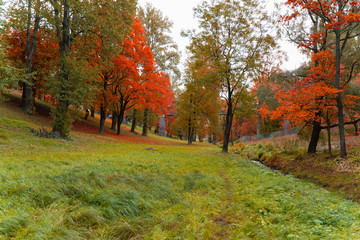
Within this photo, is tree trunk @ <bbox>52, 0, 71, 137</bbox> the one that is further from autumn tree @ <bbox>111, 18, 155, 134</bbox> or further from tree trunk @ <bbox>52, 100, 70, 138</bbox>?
autumn tree @ <bbox>111, 18, 155, 134</bbox>

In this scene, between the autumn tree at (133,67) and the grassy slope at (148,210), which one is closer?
the grassy slope at (148,210)

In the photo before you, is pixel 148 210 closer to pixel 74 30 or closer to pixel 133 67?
pixel 74 30

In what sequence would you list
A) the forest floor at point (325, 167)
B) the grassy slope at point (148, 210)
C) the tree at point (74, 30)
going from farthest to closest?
the tree at point (74, 30) < the forest floor at point (325, 167) < the grassy slope at point (148, 210)

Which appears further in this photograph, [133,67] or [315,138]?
[133,67]

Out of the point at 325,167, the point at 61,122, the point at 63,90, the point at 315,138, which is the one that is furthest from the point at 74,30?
the point at 315,138

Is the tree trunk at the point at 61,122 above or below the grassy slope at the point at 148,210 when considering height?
above

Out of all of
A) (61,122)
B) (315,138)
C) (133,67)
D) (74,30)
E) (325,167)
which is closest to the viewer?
(325,167)

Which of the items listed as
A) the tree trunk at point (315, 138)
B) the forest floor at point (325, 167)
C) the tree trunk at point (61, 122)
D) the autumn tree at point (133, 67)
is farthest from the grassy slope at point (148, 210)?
the autumn tree at point (133, 67)

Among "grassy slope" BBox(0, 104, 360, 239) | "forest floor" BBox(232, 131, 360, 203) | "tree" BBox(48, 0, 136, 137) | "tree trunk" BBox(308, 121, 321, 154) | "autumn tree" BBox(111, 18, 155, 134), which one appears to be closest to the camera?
"grassy slope" BBox(0, 104, 360, 239)

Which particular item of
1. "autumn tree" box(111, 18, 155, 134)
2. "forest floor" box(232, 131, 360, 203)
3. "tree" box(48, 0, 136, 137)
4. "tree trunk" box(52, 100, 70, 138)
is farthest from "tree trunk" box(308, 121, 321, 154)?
"tree trunk" box(52, 100, 70, 138)

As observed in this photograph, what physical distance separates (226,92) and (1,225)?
17345mm

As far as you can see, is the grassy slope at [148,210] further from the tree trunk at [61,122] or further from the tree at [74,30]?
the tree at [74,30]

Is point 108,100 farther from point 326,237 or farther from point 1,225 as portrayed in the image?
point 326,237

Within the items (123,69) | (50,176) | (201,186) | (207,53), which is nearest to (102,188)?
(50,176)
